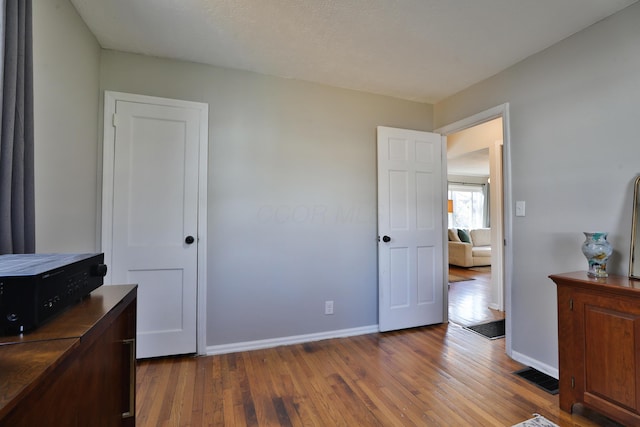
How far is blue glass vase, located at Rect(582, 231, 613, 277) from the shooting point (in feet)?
5.54

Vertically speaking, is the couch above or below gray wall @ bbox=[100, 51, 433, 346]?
below

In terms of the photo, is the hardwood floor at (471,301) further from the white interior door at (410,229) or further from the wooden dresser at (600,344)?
the wooden dresser at (600,344)

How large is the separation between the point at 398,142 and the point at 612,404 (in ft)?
7.70

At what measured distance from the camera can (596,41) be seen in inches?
74.1

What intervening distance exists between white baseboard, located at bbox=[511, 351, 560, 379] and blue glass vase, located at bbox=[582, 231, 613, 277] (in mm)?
822

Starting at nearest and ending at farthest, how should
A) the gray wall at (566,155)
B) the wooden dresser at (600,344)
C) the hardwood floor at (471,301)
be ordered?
the wooden dresser at (600,344)
the gray wall at (566,155)
the hardwood floor at (471,301)

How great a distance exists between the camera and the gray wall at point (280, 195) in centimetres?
241

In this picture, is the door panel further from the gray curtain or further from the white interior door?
the white interior door

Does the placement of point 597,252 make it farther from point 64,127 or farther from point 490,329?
point 64,127

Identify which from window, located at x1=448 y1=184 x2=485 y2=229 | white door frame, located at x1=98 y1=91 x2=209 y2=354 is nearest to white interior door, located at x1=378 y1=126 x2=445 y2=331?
white door frame, located at x1=98 y1=91 x2=209 y2=354

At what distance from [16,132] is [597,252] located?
9.56 feet

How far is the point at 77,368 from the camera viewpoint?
0.75 metres

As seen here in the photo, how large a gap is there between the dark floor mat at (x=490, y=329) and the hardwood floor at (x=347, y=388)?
0.18 meters

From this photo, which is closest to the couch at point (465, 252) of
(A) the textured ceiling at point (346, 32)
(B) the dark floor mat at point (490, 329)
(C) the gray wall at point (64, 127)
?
(B) the dark floor mat at point (490, 329)
